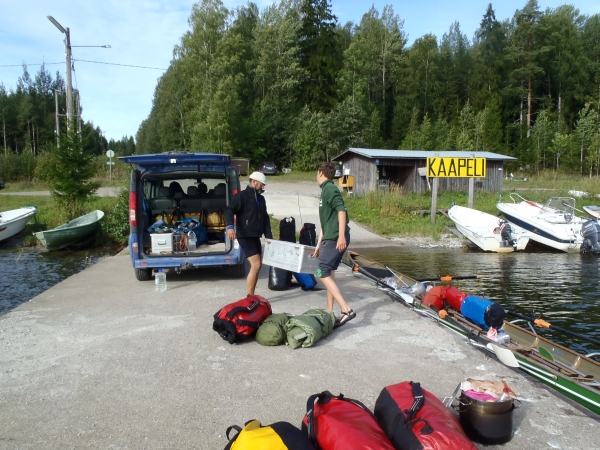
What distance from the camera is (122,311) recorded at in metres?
6.88

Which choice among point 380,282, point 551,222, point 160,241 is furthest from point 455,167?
point 160,241

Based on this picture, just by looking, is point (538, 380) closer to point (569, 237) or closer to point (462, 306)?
point (462, 306)

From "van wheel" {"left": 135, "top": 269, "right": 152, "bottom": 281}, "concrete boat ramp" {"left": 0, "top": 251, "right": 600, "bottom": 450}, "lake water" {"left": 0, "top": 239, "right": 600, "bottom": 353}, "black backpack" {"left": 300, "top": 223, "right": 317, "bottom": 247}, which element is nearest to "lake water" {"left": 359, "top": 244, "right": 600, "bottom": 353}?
"lake water" {"left": 0, "top": 239, "right": 600, "bottom": 353}

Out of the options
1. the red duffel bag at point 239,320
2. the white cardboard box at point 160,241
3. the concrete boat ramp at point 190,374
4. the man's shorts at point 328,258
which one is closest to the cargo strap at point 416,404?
the concrete boat ramp at point 190,374

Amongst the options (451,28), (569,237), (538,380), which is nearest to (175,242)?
(538,380)

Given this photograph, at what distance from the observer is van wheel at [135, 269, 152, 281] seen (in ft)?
28.7

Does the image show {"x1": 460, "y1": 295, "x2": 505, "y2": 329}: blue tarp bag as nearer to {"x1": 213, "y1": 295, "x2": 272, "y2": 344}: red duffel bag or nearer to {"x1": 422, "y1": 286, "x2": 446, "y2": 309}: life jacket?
{"x1": 422, "y1": 286, "x2": 446, "y2": 309}: life jacket

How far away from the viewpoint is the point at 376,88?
6272 centimetres

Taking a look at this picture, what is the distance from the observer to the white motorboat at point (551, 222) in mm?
16344

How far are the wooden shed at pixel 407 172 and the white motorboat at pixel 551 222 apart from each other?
331 inches

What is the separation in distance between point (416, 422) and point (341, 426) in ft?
1.57

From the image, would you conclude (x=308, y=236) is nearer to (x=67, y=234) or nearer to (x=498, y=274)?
(x=498, y=274)

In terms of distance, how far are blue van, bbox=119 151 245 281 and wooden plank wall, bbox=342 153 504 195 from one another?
18.7 metres

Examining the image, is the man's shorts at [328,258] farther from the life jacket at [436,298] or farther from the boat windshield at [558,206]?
the boat windshield at [558,206]
